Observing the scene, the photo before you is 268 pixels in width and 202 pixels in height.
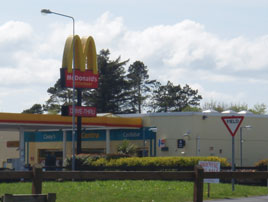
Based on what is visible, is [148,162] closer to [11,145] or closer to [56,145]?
[56,145]

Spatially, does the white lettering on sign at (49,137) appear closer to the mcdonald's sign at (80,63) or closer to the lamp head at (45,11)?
the mcdonald's sign at (80,63)

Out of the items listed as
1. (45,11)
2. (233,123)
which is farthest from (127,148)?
(233,123)

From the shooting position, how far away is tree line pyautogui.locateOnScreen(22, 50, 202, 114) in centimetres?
9675

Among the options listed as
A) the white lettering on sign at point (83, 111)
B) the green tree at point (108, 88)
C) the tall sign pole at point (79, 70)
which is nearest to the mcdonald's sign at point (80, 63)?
the tall sign pole at point (79, 70)

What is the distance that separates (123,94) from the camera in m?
99.0

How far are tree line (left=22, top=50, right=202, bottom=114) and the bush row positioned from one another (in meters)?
55.4

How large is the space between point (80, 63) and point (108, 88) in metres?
52.3

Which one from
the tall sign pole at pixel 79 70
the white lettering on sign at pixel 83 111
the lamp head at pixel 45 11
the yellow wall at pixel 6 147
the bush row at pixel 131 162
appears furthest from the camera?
the yellow wall at pixel 6 147

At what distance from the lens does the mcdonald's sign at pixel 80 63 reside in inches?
1727

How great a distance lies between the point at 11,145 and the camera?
63.5 meters

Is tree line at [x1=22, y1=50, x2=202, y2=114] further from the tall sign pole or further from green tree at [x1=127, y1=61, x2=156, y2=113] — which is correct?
the tall sign pole

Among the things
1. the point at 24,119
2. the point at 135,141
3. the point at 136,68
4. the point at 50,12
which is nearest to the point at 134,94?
the point at 136,68

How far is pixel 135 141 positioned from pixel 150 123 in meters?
2.43

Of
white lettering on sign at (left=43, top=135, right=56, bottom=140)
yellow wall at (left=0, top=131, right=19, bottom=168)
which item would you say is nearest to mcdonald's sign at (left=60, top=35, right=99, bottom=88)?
white lettering on sign at (left=43, top=135, right=56, bottom=140)
